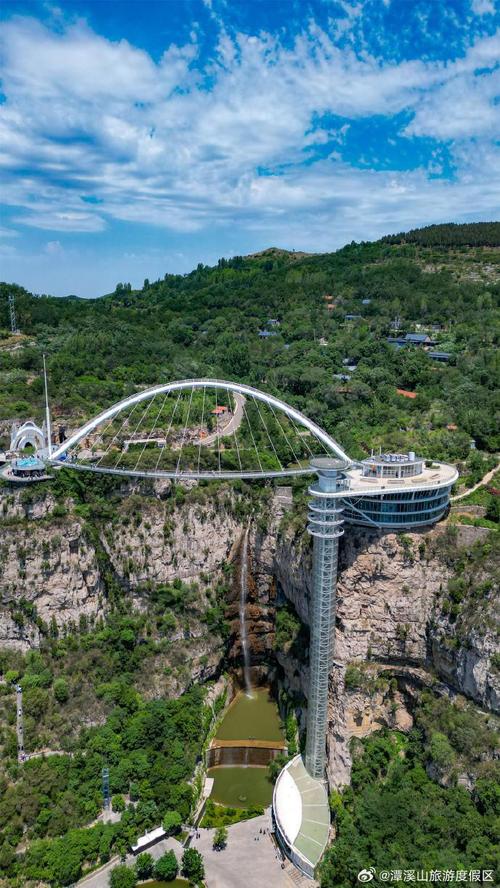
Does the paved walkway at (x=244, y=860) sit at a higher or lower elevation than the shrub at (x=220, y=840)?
lower

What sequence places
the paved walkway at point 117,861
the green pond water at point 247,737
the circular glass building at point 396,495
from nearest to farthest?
the paved walkway at point 117,861, the circular glass building at point 396,495, the green pond water at point 247,737

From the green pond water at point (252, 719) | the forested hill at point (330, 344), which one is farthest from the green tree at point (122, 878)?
the forested hill at point (330, 344)

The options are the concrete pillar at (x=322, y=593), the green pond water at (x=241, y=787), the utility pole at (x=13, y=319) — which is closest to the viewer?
the concrete pillar at (x=322, y=593)

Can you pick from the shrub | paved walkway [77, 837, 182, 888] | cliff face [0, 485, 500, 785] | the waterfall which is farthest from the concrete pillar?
the waterfall

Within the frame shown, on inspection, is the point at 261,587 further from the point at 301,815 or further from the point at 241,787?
the point at 301,815

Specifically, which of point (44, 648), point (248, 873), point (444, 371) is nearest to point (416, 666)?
point (248, 873)

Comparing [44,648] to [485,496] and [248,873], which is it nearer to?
[248,873]

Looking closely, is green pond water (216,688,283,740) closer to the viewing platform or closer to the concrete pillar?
the viewing platform

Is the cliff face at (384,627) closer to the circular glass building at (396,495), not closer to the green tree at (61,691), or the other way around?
the circular glass building at (396,495)
